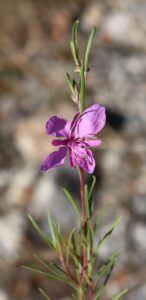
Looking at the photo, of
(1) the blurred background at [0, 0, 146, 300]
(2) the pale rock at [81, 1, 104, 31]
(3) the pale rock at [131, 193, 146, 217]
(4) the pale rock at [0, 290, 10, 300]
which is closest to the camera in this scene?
(4) the pale rock at [0, 290, 10, 300]

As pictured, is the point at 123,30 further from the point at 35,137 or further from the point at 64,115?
the point at 35,137

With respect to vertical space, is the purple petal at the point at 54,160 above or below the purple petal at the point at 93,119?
below

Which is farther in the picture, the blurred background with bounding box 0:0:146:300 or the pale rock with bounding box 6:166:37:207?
the pale rock with bounding box 6:166:37:207

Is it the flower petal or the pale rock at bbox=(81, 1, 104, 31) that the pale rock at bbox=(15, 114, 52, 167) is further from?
the flower petal

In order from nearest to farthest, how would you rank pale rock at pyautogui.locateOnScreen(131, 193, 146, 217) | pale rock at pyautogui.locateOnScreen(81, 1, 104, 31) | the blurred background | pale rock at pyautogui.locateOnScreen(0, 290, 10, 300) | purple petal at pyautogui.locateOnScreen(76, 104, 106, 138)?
purple petal at pyautogui.locateOnScreen(76, 104, 106, 138) → pale rock at pyautogui.locateOnScreen(0, 290, 10, 300) → the blurred background → pale rock at pyautogui.locateOnScreen(131, 193, 146, 217) → pale rock at pyautogui.locateOnScreen(81, 1, 104, 31)

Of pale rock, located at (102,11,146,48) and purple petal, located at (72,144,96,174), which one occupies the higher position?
purple petal, located at (72,144,96,174)

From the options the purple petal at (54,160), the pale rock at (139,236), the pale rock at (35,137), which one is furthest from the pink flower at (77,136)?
the pale rock at (35,137)

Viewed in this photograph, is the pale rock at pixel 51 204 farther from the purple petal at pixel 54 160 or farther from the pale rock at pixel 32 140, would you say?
the purple petal at pixel 54 160

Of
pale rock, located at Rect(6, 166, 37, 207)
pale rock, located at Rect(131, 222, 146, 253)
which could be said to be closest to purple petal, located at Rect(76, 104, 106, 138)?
pale rock, located at Rect(131, 222, 146, 253)

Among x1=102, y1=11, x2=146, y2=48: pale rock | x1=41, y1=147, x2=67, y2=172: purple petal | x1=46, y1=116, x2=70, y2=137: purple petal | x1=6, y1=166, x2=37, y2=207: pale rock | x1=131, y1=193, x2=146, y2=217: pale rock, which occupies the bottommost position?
x1=131, y1=193, x2=146, y2=217: pale rock
